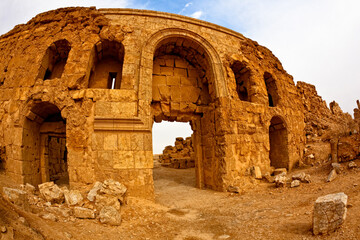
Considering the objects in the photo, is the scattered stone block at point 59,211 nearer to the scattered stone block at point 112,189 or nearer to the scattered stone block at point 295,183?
the scattered stone block at point 112,189

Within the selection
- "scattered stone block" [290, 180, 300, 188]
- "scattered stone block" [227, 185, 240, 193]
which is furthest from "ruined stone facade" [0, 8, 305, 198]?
"scattered stone block" [290, 180, 300, 188]

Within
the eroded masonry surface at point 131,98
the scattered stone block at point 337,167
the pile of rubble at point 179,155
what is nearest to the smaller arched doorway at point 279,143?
the eroded masonry surface at point 131,98

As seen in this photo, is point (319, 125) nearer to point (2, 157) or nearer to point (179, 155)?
point (179, 155)

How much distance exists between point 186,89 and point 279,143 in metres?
4.39

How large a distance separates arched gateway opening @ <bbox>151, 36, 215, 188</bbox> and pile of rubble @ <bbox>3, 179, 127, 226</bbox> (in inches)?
132

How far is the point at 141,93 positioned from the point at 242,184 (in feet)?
12.8

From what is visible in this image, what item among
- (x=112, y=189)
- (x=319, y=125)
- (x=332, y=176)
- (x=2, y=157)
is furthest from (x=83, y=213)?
(x=319, y=125)

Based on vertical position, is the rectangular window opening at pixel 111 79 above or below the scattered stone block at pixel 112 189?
above

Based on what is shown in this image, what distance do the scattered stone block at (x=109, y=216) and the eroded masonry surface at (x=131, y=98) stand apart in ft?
4.84

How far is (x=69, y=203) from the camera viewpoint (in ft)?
12.5

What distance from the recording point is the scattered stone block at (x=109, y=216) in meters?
3.51

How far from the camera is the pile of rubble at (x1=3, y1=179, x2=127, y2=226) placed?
3024 mm

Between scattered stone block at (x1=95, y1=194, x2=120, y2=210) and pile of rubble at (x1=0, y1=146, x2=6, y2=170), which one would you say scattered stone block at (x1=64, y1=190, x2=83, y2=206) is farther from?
pile of rubble at (x1=0, y1=146, x2=6, y2=170)

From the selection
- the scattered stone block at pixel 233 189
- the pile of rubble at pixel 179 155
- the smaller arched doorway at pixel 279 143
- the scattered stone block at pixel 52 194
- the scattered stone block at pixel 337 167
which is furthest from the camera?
the pile of rubble at pixel 179 155
